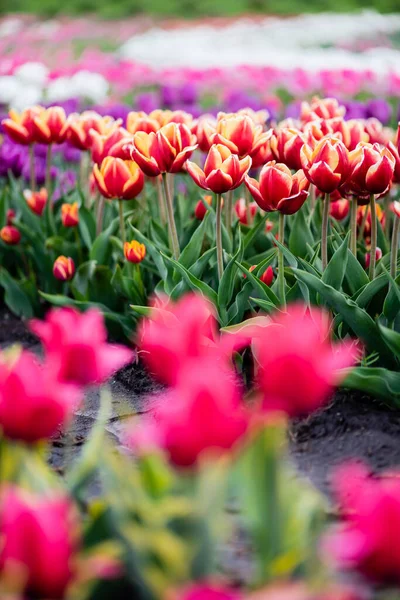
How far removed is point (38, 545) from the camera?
3.18ft

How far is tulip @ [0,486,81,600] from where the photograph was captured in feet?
3.19

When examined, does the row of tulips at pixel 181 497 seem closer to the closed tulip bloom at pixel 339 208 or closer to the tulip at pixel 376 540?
the tulip at pixel 376 540

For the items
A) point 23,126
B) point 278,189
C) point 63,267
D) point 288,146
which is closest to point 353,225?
point 288,146

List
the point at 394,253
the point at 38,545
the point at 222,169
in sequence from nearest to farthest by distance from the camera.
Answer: the point at 38,545 < the point at 222,169 < the point at 394,253

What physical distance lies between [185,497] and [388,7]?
64.9 feet

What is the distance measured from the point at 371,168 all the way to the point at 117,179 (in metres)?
0.92

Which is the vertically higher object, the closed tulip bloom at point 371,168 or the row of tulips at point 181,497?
the row of tulips at point 181,497

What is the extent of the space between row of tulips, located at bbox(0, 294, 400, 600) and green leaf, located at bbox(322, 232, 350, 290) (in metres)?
1.29

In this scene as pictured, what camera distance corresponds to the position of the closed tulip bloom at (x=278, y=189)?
2.27 metres

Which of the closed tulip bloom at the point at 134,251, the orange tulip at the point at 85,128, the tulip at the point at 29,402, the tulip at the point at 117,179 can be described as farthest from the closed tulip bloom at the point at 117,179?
the tulip at the point at 29,402

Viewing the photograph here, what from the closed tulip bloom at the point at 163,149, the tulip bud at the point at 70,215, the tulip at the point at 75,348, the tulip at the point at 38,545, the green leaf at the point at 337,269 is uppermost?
the tulip at the point at 75,348

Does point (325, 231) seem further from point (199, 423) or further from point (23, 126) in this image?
point (199, 423)

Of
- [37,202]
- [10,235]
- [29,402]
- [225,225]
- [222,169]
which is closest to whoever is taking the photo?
[29,402]

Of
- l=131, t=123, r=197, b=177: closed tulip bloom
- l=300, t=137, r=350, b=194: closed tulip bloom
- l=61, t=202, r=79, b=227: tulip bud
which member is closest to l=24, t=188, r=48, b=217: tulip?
l=61, t=202, r=79, b=227: tulip bud
